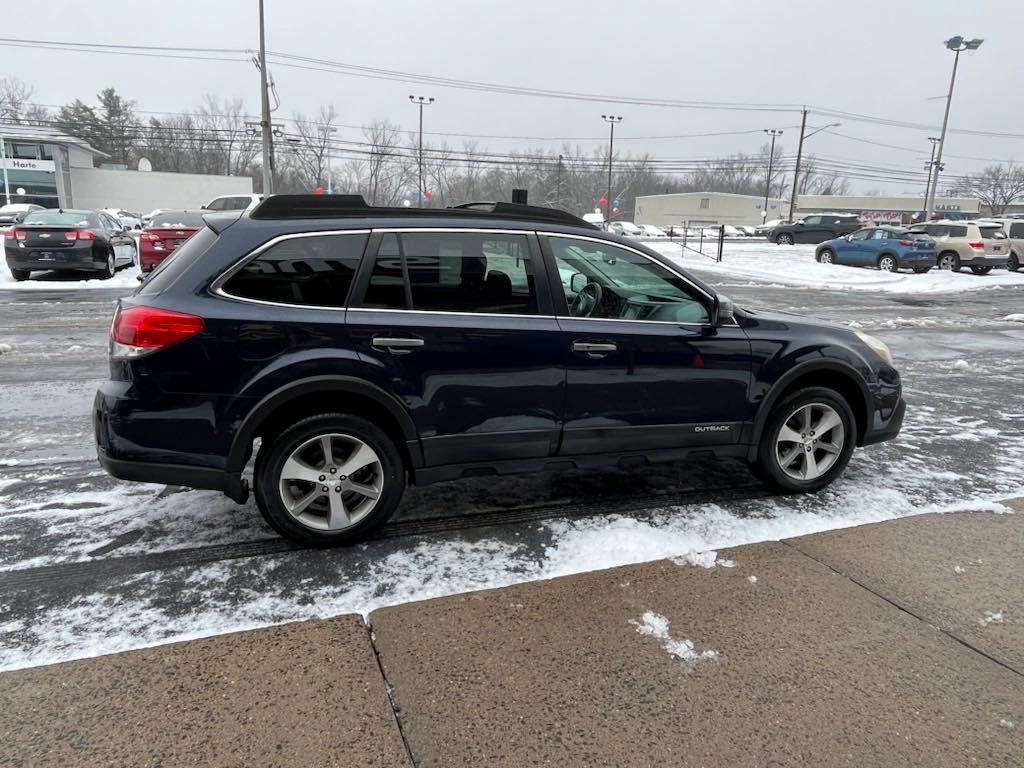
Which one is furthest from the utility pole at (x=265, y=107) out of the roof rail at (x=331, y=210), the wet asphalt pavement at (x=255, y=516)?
the roof rail at (x=331, y=210)

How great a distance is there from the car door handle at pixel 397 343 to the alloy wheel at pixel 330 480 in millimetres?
494

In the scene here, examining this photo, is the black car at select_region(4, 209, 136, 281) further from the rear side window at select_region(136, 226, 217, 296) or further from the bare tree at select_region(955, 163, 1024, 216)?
the bare tree at select_region(955, 163, 1024, 216)

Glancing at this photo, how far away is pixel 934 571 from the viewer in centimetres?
357

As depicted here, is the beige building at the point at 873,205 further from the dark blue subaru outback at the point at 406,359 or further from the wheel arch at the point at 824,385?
the dark blue subaru outback at the point at 406,359

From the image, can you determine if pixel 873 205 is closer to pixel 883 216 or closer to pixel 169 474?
pixel 883 216

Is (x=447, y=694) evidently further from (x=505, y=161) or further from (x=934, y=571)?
(x=505, y=161)

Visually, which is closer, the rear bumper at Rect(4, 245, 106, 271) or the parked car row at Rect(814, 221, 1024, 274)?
the rear bumper at Rect(4, 245, 106, 271)

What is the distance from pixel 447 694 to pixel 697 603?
127 cm

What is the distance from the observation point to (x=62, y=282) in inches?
632

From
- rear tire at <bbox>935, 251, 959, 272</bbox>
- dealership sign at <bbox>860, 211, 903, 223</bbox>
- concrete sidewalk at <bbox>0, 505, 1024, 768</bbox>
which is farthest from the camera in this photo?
dealership sign at <bbox>860, 211, 903, 223</bbox>

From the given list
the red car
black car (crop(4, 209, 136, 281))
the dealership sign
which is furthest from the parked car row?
the dealership sign

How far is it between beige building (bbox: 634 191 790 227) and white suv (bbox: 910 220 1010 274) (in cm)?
6048

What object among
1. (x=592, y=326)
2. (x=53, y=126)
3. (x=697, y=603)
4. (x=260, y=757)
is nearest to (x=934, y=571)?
(x=697, y=603)

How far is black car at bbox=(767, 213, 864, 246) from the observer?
36969 mm
